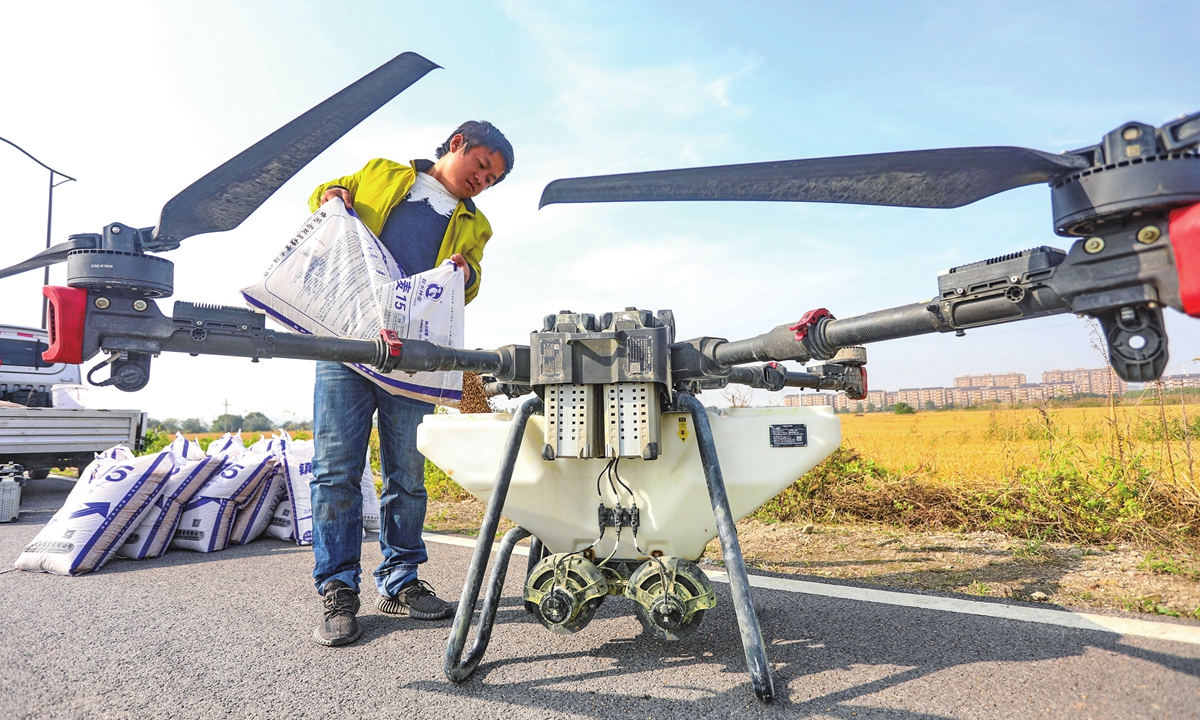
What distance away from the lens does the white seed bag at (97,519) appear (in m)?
3.41

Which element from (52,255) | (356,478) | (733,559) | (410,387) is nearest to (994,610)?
(733,559)

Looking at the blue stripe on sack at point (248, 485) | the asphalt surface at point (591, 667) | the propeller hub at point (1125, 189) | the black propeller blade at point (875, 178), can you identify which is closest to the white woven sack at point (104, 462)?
the blue stripe on sack at point (248, 485)

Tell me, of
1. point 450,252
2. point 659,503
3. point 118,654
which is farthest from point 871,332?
point 118,654

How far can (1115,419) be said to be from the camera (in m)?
3.52

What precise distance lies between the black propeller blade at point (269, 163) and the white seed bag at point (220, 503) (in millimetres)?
2997

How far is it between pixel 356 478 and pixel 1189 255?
8.25 ft

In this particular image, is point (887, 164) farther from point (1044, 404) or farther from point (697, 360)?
point (1044, 404)

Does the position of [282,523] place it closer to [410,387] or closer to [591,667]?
[410,387]

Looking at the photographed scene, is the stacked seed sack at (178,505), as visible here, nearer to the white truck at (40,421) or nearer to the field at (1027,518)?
the field at (1027,518)

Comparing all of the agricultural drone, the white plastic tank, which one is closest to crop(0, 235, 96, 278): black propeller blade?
the agricultural drone

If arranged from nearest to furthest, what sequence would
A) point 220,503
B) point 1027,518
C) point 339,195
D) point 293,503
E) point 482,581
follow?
point 482,581 → point 339,195 → point 1027,518 → point 220,503 → point 293,503

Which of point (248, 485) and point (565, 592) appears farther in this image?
point (248, 485)

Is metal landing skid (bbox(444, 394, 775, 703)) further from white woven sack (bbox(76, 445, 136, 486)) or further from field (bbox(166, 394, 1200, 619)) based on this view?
white woven sack (bbox(76, 445, 136, 486))

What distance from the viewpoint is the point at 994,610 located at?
224 centimetres
